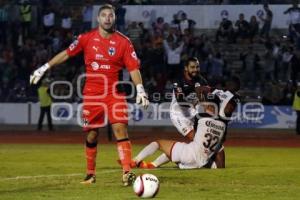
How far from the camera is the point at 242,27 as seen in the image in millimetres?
33312

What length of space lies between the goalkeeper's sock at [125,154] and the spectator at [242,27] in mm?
21258

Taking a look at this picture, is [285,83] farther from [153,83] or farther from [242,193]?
[242,193]

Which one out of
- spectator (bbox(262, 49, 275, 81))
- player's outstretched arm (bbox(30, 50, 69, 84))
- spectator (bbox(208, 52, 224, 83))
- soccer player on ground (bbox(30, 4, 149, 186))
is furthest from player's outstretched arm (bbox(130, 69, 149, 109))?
spectator (bbox(262, 49, 275, 81))

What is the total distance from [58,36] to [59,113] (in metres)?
3.64

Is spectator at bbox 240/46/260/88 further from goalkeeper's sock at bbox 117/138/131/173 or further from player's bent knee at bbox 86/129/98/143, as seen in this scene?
goalkeeper's sock at bbox 117/138/131/173

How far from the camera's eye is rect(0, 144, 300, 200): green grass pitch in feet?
37.4

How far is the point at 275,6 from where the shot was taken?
109 feet

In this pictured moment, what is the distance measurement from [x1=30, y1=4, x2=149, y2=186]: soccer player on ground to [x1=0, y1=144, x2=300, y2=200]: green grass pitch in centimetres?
78

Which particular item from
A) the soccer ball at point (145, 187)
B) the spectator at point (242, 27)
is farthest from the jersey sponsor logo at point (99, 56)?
the spectator at point (242, 27)

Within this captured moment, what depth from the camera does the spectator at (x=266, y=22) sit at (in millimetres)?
33250

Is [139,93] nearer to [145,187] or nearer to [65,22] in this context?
[145,187]

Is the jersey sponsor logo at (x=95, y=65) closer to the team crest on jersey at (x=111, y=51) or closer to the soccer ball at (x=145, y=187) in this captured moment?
the team crest on jersey at (x=111, y=51)

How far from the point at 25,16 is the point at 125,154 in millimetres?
23575

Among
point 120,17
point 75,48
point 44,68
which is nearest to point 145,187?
point 44,68
